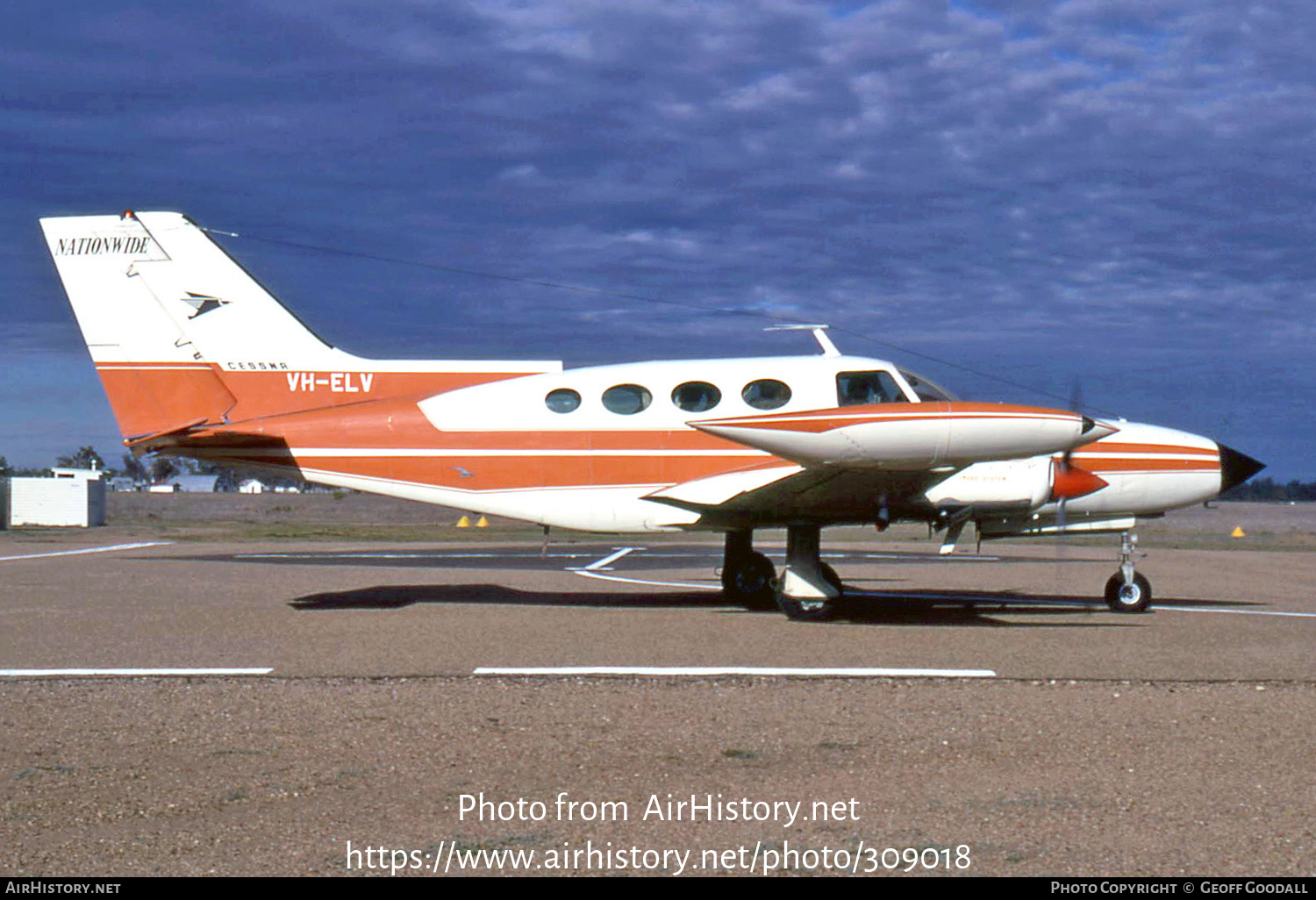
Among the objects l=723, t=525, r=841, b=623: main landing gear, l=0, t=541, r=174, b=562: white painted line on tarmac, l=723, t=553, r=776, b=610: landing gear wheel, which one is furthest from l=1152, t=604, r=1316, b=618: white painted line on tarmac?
l=0, t=541, r=174, b=562: white painted line on tarmac

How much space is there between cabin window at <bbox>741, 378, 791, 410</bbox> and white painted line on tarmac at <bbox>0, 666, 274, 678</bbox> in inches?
246

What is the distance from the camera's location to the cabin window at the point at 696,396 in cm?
1388

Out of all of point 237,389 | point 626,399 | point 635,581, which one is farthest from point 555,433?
point 635,581

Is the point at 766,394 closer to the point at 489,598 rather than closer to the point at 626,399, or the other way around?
the point at 626,399

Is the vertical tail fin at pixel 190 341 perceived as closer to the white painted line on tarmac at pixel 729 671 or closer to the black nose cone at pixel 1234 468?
the white painted line on tarmac at pixel 729 671

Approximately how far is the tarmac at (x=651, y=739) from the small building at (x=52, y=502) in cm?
3058

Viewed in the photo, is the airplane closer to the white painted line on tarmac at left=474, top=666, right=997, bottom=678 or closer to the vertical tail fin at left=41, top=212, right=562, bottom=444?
the vertical tail fin at left=41, top=212, right=562, bottom=444

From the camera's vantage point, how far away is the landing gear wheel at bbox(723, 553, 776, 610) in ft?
49.1

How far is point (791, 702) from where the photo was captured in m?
8.34

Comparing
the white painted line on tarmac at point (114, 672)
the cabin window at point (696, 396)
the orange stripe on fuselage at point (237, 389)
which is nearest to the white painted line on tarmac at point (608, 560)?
the orange stripe on fuselage at point (237, 389)

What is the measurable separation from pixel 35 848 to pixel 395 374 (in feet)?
32.9

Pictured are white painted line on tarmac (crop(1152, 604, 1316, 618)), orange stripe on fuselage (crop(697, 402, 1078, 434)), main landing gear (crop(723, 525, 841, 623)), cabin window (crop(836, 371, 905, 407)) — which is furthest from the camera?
white painted line on tarmac (crop(1152, 604, 1316, 618))

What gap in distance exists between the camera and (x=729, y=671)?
31.4ft

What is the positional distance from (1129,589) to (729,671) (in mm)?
6776
